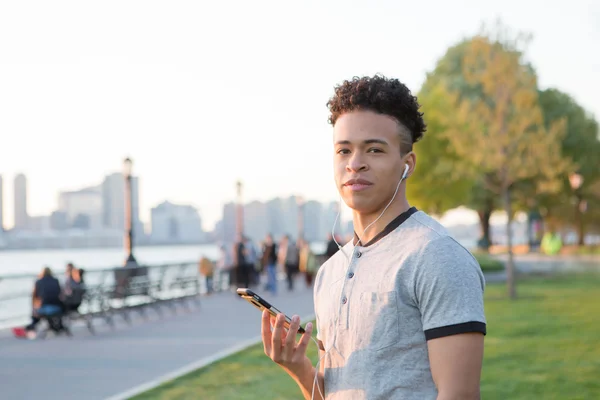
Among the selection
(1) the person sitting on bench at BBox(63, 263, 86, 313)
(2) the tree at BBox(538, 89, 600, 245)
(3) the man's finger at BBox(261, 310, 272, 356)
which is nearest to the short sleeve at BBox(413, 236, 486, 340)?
(3) the man's finger at BBox(261, 310, 272, 356)

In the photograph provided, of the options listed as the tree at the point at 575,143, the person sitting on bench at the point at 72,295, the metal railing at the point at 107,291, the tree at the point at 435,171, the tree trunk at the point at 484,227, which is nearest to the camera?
the person sitting on bench at the point at 72,295

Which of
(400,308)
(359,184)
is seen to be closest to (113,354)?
(359,184)

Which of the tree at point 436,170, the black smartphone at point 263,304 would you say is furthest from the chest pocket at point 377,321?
the tree at point 436,170

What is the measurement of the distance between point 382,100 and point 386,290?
560mm

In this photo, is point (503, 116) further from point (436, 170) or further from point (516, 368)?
point (436, 170)

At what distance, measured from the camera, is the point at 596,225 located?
8450 centimetres

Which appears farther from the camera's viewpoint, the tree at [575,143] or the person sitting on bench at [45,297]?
the tree at [575,143]

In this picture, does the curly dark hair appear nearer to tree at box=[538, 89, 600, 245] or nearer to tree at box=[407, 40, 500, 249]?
tree at box=[407, 40, 500, 249]

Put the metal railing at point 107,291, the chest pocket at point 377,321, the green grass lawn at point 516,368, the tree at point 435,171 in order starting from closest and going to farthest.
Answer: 1. the chest pocket at point 377,321
2. the green grass lawn at point 516,368
3. the metal railing at point 107,291
4. the tree at point 435,171

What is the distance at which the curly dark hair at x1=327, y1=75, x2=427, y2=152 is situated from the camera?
2.41 m

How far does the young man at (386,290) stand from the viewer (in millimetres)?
2137

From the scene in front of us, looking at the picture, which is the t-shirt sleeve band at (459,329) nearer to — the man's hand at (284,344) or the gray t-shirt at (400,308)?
the gray t-shirt at (400,308)

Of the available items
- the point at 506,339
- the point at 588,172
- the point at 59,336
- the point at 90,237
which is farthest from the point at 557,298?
the point at 90,237

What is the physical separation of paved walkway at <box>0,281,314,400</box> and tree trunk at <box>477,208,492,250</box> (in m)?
37.2
